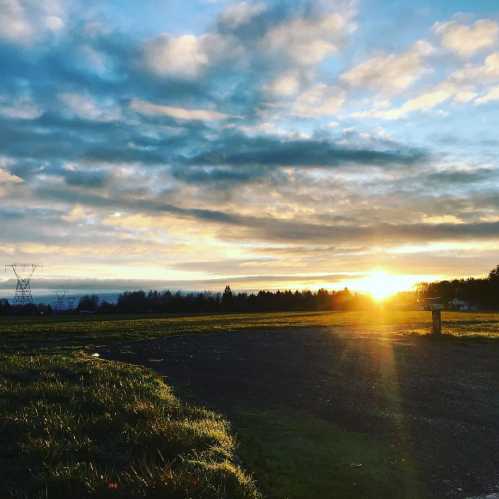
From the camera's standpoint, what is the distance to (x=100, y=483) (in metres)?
5.91

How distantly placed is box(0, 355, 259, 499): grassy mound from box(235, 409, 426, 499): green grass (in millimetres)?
484

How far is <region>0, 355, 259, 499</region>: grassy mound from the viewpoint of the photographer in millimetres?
5883

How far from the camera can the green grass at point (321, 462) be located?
21.5 ft

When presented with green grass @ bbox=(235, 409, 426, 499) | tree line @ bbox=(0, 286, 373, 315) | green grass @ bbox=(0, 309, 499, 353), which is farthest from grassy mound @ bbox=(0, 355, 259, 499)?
tree line @ bbox=(0, 286, 373, 315)

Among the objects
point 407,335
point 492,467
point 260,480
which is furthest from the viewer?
point 407,335

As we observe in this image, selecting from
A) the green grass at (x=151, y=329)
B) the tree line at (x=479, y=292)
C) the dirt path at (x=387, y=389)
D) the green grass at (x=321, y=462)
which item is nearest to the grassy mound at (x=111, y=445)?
the green grass at (x=321, y=462)

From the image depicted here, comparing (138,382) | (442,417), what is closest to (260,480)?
(442,417)

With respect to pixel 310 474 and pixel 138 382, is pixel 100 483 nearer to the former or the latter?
pixel 310 474

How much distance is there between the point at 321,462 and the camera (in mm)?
7629

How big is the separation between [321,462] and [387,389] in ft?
21.4

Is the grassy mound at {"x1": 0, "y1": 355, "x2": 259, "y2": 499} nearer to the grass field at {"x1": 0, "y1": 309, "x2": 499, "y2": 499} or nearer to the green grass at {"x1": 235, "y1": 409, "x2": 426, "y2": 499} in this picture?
the grass field at {"x1": 0, "y1": 309, "x2": 499, "y2": 499}

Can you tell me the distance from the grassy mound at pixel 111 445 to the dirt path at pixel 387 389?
2460mm

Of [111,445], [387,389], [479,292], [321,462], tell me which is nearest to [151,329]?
[387,389]

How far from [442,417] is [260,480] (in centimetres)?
579
